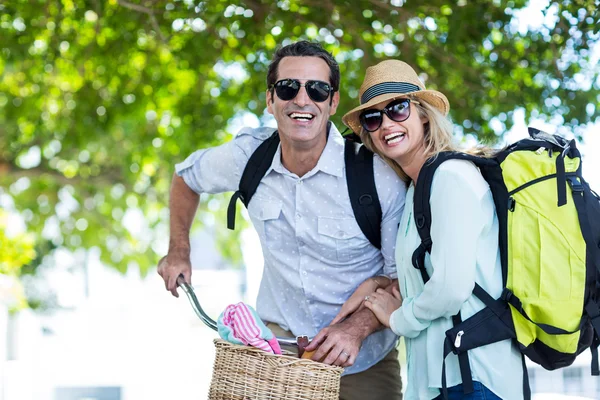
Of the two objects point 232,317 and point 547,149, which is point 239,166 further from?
point 547,149

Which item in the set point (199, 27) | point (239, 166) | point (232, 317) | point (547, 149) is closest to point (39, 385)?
point (199, 27)

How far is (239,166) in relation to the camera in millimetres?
3574

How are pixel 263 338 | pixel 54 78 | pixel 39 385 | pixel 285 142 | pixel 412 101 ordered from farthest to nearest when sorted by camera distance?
pixel 54 78 → pixel 39 385 → pixel 285 142 → pixel 412 101 → pixel 263 338

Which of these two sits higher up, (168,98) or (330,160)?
(168,98)

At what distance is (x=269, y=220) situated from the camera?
343 cm

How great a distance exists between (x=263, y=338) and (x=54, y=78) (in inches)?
296

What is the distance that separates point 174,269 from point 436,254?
4.45 feet

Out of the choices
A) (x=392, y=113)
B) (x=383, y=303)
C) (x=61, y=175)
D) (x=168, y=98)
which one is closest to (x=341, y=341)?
(x=383, y=303)

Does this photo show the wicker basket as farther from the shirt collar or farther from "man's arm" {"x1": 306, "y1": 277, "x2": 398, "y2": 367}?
the shirt collar

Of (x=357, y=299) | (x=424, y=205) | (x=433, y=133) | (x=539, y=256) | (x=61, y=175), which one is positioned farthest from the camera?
(x=61, y=175)

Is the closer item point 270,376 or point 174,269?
point 270,376

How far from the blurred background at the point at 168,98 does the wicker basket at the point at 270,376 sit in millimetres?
1194

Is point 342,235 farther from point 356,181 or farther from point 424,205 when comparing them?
point 424,205

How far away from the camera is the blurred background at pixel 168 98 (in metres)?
5.61
